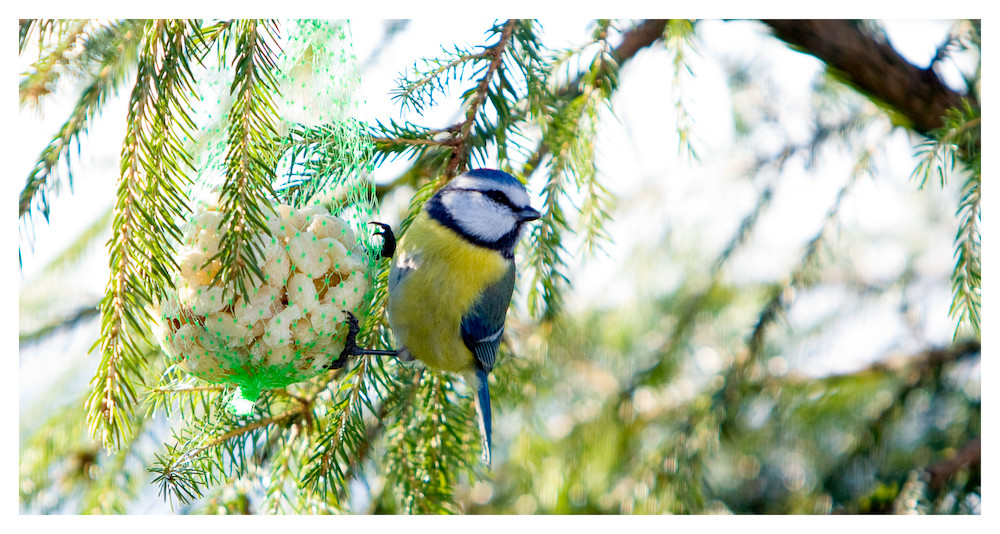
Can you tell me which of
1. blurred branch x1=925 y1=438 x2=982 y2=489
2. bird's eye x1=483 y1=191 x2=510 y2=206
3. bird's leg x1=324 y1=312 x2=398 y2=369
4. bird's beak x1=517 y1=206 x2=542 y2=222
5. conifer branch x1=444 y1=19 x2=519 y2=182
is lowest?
blurred branch x1=925 y1=438 x2=982 y2=489

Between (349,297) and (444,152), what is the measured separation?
0.85 ft

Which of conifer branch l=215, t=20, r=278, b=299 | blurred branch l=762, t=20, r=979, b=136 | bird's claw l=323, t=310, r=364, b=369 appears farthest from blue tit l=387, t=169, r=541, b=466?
blurred branch l=762, t=20, r=979, b=136

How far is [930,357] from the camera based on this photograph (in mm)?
1403

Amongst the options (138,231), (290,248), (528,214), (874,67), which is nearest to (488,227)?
(528,214)

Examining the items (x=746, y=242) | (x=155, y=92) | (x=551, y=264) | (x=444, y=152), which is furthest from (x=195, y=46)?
(x=746, y=242)

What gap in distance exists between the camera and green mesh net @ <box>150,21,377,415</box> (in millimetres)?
792

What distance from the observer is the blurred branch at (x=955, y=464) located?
1177 millimetres

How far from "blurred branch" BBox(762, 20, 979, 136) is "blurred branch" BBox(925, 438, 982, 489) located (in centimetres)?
56

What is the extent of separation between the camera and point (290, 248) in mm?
811

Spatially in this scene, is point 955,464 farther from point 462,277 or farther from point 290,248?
point 290,248

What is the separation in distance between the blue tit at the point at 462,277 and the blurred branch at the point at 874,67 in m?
0.66

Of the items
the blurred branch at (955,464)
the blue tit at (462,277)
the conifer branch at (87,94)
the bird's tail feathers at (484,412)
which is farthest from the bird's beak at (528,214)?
the blurred branch at (955,464)

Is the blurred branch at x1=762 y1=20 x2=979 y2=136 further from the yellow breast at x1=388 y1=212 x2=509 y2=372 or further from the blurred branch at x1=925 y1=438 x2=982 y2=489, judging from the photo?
the yellow breast at x1=388 y1=212 x2=509 y2=372

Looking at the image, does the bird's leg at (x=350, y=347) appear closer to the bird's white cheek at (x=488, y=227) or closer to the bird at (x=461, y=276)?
the bird at (x=461, y=276)
